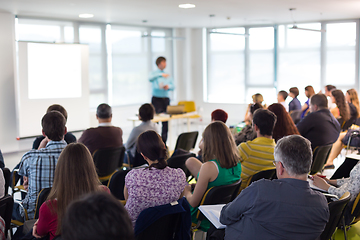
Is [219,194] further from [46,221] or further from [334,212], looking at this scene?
[46,221]

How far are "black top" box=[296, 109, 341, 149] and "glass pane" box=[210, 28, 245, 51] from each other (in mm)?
6934

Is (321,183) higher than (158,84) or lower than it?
lower

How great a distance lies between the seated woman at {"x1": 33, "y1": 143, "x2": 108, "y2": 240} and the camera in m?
1.98

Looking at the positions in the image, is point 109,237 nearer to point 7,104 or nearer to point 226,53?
point 7,104

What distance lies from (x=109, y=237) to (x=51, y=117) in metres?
2.37

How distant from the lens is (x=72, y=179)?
2.03 m

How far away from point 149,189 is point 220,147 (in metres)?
0.77

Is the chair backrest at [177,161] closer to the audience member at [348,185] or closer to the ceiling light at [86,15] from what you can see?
the audience member at [348,185]

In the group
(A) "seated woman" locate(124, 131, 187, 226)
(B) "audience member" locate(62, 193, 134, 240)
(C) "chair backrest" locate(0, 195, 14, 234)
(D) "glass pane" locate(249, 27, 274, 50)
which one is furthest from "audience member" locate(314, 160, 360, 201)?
(D) "glass pane" locate(249, 27, 274, 50)

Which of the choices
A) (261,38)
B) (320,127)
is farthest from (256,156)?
(261,38)

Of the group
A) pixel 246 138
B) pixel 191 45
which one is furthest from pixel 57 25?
pixel 246 138

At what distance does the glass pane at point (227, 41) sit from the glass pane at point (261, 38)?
0.99ft

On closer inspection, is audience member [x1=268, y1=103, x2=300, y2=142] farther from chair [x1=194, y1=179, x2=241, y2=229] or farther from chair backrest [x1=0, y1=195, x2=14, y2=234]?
chair backrest [x1=0, y1=195, x2=14, y2=234]

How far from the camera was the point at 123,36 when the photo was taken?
34.6ft
